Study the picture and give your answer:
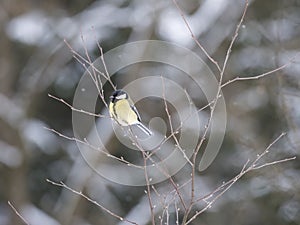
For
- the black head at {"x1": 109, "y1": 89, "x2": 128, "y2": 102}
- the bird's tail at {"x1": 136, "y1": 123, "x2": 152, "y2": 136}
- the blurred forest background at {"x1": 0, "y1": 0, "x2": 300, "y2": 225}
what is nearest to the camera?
the bird's tail at {"x1": 136, "y1": 123, "x2": 152, "y2": 136}

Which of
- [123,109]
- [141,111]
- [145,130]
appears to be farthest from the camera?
[141,111]

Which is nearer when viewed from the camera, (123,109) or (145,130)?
(145,130)

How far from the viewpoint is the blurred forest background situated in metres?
6.72

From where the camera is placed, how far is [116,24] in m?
7.93

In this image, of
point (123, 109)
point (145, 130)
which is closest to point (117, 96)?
point (123, 109)

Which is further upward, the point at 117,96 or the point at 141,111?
the point at 117,96

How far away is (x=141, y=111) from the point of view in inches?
279

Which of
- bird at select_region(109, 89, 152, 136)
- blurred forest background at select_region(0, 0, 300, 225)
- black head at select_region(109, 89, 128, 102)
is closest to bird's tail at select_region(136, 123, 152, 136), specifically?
bird at select_region(109, 89, 152, 136)

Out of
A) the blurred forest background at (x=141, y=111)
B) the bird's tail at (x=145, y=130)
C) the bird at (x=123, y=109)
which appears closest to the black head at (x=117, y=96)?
the bird at (x=123, y=109)

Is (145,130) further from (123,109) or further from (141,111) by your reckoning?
(141,111)

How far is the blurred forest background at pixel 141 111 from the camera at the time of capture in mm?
6723

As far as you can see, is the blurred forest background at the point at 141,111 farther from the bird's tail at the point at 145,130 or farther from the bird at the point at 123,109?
the bird's tail at the point at 145,130

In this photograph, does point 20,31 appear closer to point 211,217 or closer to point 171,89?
point 171,89

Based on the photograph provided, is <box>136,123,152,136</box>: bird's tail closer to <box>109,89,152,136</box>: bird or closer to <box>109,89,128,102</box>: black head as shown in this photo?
<box>109,89,152,136</box>: bird
